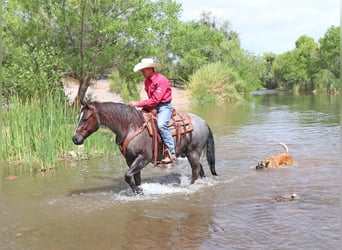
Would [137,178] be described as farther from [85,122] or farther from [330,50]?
[330,50]

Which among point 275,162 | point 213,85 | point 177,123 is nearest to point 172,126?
point 177,123

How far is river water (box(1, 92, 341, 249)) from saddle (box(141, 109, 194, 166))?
93 centimetres

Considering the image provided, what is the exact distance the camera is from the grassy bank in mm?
10864

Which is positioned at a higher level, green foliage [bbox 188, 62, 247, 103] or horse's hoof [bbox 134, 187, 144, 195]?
green foliage [bbox 188, 62, 247, 103]

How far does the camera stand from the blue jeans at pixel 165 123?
27.6 ft

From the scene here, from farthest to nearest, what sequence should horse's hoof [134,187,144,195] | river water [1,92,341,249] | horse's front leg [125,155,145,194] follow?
horse's hoof [134,187,144,195] < horse's front leg [125,155,145,194] < river water [1,92,341,249]

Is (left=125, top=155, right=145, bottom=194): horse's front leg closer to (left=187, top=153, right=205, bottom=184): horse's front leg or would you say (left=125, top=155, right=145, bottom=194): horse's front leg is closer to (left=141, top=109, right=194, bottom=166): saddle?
(left=141, top=109, right=194, bottom=166): saddle

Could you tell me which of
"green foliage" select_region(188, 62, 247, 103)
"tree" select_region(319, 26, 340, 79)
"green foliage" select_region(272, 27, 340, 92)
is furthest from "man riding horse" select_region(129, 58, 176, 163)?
"tree" select_region(319, 26, 340, 79)

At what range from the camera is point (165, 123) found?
27.7 ft

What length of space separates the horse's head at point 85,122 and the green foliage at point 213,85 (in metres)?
31.2

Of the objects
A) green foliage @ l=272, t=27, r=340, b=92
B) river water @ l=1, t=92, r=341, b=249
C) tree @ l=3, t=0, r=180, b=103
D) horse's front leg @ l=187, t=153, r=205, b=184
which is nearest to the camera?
river water @ l=1, t=92, r=341, b=249

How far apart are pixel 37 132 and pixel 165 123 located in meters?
4.18

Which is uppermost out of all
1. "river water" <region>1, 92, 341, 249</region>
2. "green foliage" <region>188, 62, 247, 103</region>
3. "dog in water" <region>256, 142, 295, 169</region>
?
Answer: "green foliage" <region>188, 62, 247, 103</region>

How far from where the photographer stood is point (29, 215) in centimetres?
730
